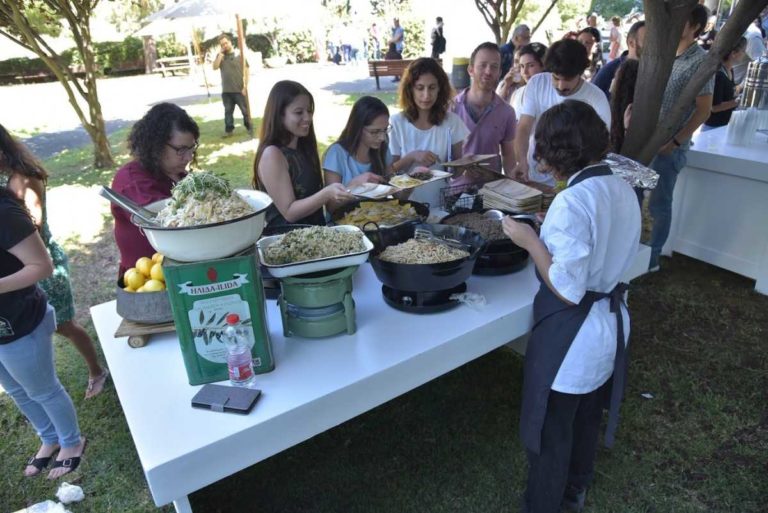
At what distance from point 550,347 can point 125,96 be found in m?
17.2

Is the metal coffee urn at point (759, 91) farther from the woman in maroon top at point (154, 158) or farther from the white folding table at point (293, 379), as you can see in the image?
the woman in maroon top at point (154, 158)

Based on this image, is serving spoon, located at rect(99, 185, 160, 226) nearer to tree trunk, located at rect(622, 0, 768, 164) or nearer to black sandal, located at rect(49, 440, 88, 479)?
black sandal, located at rect(49, 440, 88, 479)

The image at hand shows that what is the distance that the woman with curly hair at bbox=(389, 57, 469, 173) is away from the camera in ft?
10.2

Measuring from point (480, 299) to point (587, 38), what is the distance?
768 centimetres

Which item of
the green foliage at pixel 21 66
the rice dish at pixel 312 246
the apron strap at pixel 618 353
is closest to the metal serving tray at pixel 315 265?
the rice dish at pixel 312 246

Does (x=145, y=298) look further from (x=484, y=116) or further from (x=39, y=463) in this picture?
(x=484, y=116)

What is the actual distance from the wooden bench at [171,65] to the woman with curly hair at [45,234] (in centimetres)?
2065

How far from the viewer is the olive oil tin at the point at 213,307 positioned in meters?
1.47

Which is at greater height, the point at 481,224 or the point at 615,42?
the point at 615,42

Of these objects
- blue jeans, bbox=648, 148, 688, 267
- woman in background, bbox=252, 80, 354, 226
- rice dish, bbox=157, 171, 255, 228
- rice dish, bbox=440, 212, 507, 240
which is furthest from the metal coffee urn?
rice dish, bbox=157, 171, 255, 228

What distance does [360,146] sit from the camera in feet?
9.34

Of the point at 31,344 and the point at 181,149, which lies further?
the point at 181,149

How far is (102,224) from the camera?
5.89 meters

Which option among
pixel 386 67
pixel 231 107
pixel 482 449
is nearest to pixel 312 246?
pixel 482 449
